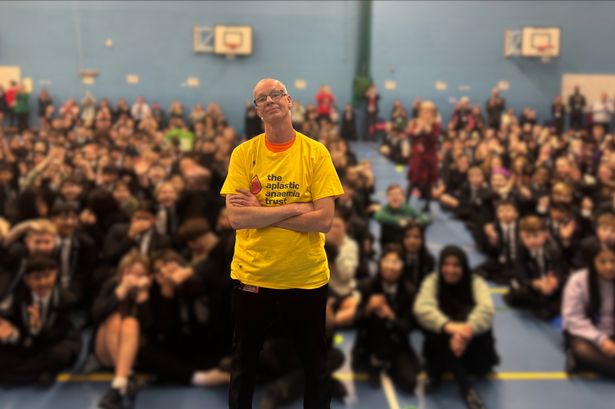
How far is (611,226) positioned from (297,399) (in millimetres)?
3373

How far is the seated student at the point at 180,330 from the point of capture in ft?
13.2

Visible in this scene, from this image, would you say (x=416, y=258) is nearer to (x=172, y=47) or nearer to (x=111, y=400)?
(x=111, y=400)

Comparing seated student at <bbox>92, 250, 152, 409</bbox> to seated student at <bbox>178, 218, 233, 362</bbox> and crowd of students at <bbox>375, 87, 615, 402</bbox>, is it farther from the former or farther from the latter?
crowd of students at <bbox>375, 87, 615, 402</bbox>

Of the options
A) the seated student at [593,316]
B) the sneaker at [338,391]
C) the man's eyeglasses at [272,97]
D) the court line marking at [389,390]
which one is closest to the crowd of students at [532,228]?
the seated student at [593,316]

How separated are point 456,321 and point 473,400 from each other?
0.58 metres

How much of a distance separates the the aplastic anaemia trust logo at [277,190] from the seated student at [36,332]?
2648 millimetres

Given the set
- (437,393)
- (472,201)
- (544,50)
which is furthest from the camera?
(544,50)

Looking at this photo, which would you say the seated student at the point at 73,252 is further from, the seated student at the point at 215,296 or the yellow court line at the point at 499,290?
the yellow court line at the point at 499,290

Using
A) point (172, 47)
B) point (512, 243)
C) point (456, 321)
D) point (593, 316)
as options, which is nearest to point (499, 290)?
point (512, 243)

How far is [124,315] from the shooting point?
4.01 meters

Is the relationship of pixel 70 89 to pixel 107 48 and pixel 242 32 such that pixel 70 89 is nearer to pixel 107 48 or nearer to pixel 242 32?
pixel 107 48

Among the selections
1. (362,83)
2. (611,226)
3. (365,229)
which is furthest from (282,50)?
(611,226)

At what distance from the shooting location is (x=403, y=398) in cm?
389

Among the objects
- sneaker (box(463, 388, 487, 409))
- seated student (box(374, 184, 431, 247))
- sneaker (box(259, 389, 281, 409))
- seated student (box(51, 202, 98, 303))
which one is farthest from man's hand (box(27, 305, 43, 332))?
seated student (box(374, 184, 431, 247))
